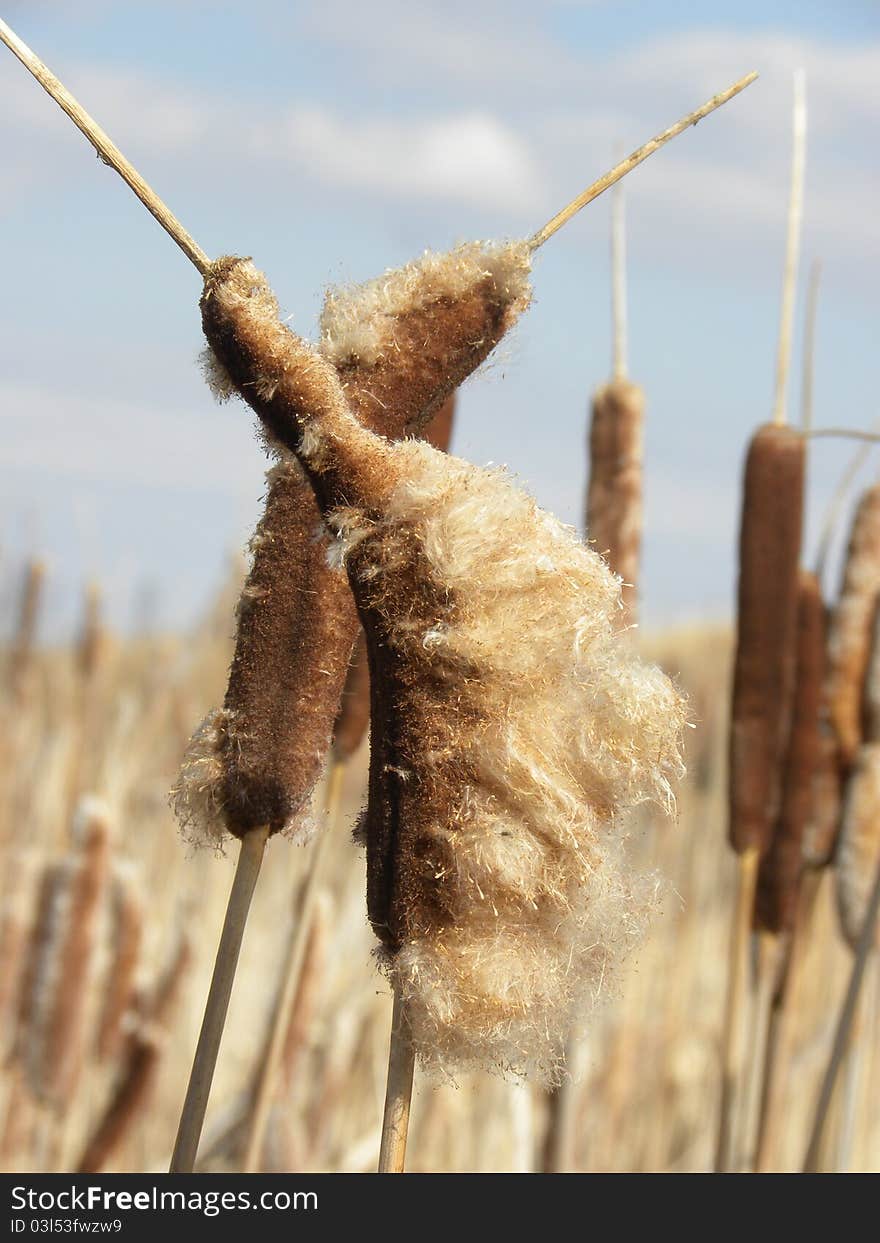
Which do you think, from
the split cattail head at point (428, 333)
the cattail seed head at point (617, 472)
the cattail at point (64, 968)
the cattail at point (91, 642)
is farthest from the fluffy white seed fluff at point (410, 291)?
the cattail at point (91, 642)

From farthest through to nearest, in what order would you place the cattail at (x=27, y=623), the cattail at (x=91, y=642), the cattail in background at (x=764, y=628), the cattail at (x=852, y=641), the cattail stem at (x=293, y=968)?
the cattail at (x=27, y=623), the cattail at (x=91, y=642), the cattail at (x=852, y=641), the cattail in background at (x=764, y=628), the cattail stem at (x=293, y=968)

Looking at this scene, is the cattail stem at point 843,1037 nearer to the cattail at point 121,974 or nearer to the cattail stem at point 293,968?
the cattail stem at point 293,968

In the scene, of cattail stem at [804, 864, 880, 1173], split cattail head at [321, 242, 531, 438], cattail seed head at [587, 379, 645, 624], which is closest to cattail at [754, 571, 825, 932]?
cattail seed head at [587, 379, 645, 624]

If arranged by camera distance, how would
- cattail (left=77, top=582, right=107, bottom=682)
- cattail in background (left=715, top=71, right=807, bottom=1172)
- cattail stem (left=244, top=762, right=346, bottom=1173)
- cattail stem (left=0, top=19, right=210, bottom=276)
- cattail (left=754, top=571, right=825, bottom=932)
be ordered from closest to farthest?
1. cattail stem (left=0, top=19, right=210, bottom=276)
2. cattail stem (left=244, top=762, right=346, bottom=1173)
3. cattail in background (left=715, top=71, right=807, bottom=1172)
4. cattail (left=754, top=571, right=825, bottom=932)
5. cattail (left=77, top=582, right=107, bottom=682)

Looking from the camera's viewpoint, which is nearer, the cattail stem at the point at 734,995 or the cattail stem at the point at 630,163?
the cattail stem at the point at 630,163

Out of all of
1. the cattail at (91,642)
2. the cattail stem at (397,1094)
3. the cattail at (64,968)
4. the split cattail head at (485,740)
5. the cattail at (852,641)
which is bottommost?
the cattail stem at (397,1094)

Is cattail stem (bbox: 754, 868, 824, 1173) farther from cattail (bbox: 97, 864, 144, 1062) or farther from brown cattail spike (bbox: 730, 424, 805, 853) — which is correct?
cattail (bbox: 97, 864, 144, 1062)
